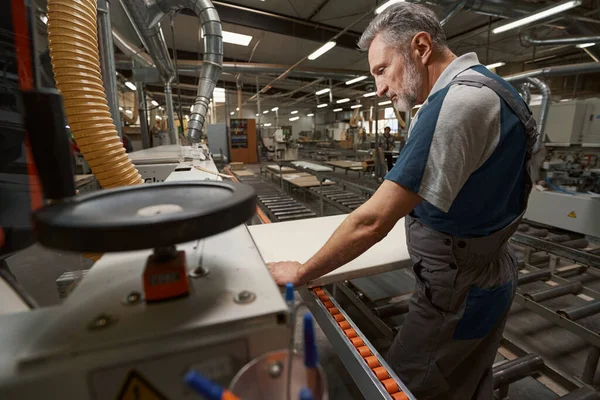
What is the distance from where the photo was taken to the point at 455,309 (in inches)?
35.0

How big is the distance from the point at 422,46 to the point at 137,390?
110 centimetres

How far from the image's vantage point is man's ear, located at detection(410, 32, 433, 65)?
917 millimetres

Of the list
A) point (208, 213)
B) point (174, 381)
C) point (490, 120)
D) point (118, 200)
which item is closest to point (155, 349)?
point (174, 381)

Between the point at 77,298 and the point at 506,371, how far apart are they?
1.67 meters

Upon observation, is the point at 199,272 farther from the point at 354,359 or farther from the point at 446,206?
the point at 446,206

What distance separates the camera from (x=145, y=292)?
40 cm

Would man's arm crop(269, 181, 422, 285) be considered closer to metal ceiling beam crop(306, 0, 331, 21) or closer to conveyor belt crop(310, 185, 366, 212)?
conveyor belt crop(310, 185, 366, 212)

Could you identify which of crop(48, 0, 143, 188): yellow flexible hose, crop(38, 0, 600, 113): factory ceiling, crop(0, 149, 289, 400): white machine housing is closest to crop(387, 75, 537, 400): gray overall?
crop(0, 149, 289, 400): white machine housing

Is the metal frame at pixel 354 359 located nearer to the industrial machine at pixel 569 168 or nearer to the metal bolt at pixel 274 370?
the metal bolt at pixel 274 370

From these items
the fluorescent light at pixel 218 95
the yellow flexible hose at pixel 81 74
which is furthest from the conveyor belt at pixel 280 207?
the fluorescent light at pixel 218 95

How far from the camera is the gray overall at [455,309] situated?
87 cm

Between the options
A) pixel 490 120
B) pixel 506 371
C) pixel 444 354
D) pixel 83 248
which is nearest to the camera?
pixel 83 248

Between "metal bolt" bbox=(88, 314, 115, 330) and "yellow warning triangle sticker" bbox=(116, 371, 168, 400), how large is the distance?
0.22 ft

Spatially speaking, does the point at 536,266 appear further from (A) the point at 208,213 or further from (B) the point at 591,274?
(A) the point at 208,213
